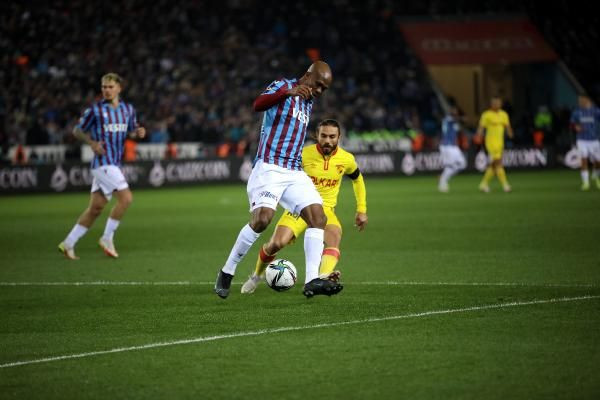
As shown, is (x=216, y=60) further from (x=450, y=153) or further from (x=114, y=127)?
(x=114, y=127)

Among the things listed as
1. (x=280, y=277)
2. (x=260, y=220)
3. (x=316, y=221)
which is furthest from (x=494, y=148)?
(x=260, y=220)

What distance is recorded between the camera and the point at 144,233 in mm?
18984

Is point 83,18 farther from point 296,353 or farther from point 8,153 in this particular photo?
point 296,353

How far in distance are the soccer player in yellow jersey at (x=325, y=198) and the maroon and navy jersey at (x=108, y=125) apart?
449 centimetres

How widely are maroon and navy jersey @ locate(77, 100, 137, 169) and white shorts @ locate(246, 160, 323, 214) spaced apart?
206 inches

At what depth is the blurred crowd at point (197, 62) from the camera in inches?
1398

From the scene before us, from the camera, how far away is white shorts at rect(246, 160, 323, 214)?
10430 millimetres

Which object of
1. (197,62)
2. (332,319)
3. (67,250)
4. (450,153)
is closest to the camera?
(332,319)

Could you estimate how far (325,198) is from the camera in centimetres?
1170

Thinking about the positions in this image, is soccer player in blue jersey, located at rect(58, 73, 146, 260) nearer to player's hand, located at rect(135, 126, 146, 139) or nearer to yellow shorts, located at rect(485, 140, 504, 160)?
player's hand, located at rect(135, 126, 146, 139)

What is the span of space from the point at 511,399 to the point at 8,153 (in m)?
28.2

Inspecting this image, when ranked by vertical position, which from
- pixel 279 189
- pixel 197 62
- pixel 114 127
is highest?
pixel 197 62

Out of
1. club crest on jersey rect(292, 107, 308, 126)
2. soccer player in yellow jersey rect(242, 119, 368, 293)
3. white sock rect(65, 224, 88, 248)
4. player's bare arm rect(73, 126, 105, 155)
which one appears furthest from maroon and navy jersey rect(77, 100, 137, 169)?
club crest on jersey rect(292, 107, 308, 126)

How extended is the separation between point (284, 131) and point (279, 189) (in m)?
0.56
